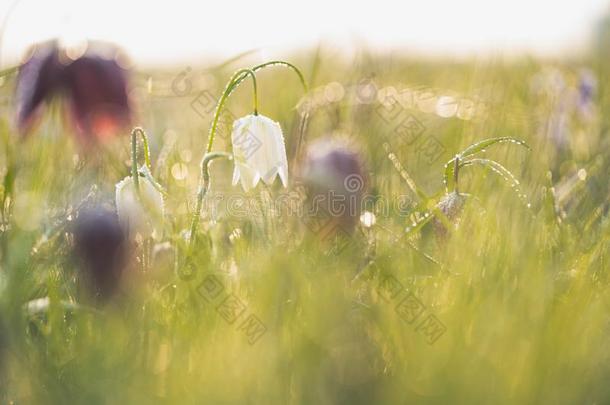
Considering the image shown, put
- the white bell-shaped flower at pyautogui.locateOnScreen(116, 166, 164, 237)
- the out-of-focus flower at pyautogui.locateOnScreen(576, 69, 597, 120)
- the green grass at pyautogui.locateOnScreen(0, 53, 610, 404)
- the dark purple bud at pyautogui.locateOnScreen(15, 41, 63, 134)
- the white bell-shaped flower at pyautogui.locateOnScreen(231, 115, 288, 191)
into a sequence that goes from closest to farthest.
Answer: the green grass at pyautogui.locateOnScreen(0, 53, 610, 404), the white bell-shaped flower at pyautogui.locateOnScreen(116, 166, 164, 237), the white bell-shaped flower at pyautogui.locateOnScreen(231, 115, 288, 191), the dark purple bud at pyautogui.locateOnScreen(15, 41, 63, 134), the out-of-focus flower at pyautogui.locateOnScreen(576, 69, 597, 120)

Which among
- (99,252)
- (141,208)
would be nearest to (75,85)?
(141,208)

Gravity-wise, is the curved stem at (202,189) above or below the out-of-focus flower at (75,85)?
below

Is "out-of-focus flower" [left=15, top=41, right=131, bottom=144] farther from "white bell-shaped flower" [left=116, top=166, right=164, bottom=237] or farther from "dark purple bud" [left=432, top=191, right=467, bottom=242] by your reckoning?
"dark purple bud" [left=432, top=191, right=467, bottom=242]

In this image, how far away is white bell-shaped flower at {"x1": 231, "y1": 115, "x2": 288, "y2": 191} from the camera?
5.49ft

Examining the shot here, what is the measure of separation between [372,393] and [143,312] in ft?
1.40

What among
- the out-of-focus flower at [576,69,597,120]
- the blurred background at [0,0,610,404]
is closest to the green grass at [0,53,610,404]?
the blurred background at [0,0,610,404]

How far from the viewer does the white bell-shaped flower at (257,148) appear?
1673 mm

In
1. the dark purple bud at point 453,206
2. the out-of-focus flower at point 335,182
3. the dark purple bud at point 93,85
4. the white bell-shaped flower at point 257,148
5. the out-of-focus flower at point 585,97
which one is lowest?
the out-of-focus flower at point 585,97

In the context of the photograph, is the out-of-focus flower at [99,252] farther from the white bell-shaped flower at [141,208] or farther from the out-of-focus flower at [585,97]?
the out-of-focus flower at [585,97]

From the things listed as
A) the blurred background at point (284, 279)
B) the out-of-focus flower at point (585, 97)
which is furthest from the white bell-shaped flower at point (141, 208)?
the out-of-focus flower at point (585, 97)

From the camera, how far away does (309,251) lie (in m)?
1.45

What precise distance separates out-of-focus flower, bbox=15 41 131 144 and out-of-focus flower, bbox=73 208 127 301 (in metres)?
0.41

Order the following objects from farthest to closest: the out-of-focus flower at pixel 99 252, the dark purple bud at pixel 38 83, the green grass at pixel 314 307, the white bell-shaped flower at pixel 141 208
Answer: the dark purple bud at pixel 38 83 → the white bell-shaped flower at pixel 141 208 → the out-of-focus flower at pixel 99 252 → the green grass at pixel 314 307

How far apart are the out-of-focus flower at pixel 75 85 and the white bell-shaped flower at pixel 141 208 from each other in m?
0.31
